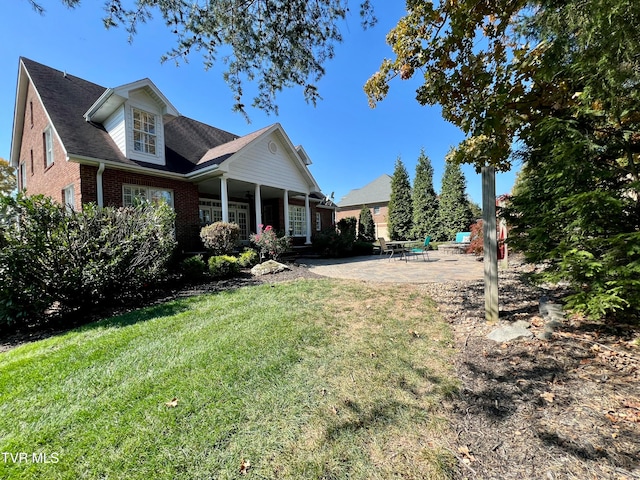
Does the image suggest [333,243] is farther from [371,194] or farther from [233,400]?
[371,194]

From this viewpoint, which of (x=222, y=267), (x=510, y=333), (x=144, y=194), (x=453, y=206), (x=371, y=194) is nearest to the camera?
(x=510, y=333)

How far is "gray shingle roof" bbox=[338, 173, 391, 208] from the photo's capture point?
31.6 metres

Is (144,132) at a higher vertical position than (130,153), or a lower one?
higher

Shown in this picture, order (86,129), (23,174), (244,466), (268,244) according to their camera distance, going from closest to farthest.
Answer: (244,466)
(86,129)
(268,244)
(23,174)

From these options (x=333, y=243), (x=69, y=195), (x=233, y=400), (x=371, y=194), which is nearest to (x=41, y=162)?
(x=69, y=195)

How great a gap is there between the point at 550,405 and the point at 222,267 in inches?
321

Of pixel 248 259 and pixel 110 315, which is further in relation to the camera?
pixel 248 259

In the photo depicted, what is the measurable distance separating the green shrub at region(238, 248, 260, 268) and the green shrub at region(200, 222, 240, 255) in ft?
2.13

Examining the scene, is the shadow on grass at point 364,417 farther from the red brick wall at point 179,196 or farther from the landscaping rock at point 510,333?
the red brick wall at point 179,196

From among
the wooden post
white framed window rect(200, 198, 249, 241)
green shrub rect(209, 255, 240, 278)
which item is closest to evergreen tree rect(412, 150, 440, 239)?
white framed window rect(200, 198, 249, 241)

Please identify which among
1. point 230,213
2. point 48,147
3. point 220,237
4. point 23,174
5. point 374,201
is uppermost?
point 374,201

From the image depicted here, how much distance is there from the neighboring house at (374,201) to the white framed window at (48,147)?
81.1 ft

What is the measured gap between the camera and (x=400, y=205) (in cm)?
2562

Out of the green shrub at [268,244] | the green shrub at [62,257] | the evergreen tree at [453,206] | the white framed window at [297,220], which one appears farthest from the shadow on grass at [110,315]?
the evergreen tree at [453,206]
